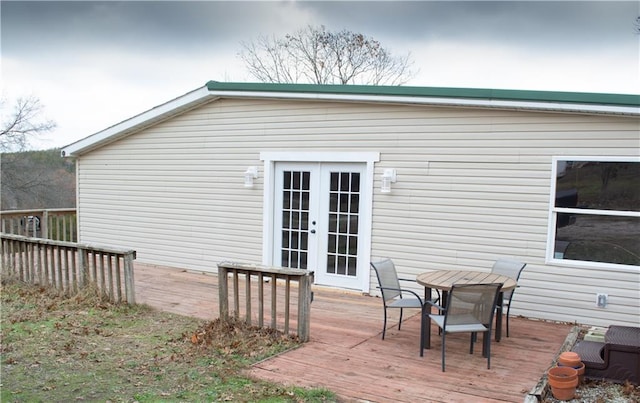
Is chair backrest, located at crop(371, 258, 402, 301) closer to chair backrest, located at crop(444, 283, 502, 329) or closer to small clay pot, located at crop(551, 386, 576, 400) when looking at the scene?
chair backrest, located at crop(444, 283, 502, 329)

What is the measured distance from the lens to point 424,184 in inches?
263

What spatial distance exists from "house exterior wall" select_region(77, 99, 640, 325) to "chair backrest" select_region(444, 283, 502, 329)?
6.80 feet

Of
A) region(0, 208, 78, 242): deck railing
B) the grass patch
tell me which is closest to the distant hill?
region(0, 208, 78, 242): deck railing

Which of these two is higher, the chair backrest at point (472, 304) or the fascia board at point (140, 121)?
the fascia board at point (140, 121)

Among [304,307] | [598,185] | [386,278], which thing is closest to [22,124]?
[304,307]

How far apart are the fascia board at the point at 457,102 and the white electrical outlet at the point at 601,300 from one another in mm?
2032

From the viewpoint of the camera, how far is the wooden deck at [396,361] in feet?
12.3

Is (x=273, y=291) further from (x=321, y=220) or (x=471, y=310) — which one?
(x=321, y=220)

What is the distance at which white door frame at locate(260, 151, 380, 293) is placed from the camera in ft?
23.1

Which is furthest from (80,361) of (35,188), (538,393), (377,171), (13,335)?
(35,188)

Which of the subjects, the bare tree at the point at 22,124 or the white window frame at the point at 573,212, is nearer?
the white window frame at the point at 573,212

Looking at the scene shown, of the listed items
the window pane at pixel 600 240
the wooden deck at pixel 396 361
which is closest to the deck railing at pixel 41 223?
the wooden deck at pixel 396 361

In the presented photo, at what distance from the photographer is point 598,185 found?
18.3 feet

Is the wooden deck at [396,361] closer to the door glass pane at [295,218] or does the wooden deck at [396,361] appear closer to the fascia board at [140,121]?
the door glass pane at [295,218]
